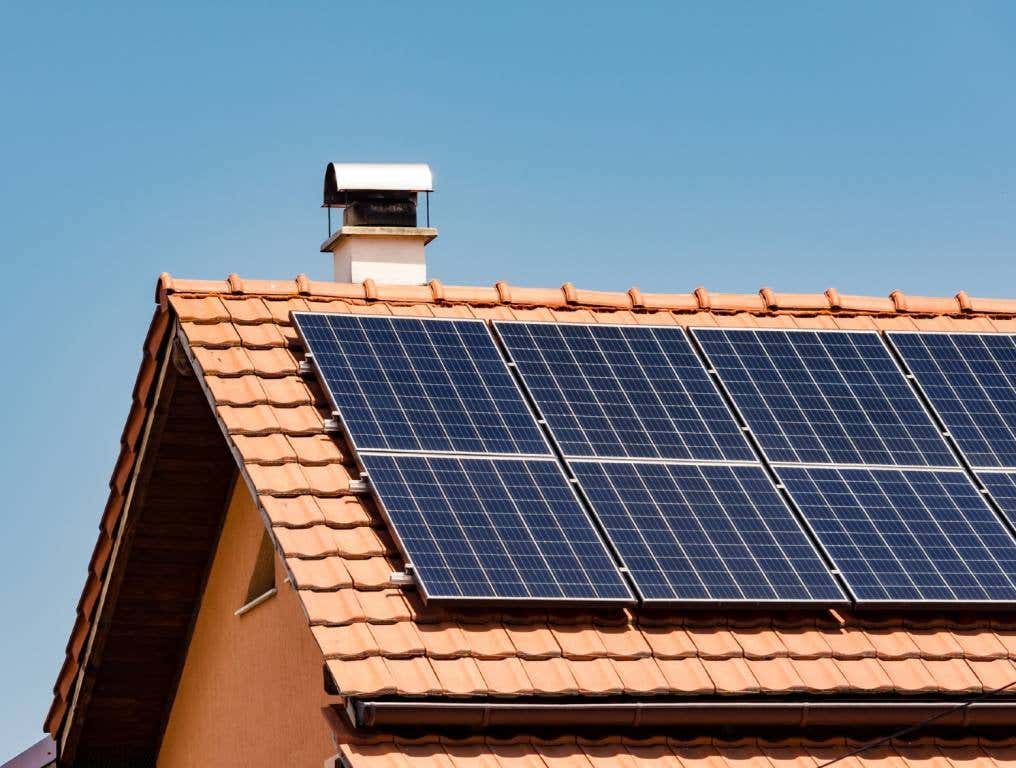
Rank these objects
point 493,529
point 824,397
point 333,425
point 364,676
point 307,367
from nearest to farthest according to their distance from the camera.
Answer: point 364,676, point 493,529, point 333,425, point 307,367, point 824,397

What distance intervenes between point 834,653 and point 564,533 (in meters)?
1.97

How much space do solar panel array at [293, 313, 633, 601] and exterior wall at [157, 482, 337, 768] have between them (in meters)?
1.29

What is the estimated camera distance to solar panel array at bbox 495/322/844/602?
44.5ft

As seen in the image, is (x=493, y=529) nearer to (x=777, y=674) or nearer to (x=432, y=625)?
(x=432, y=625)

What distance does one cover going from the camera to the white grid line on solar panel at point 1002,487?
14727 millimetres

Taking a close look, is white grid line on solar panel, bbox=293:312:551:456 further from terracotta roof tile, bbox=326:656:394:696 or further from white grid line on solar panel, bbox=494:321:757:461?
terracotta roof tile, bbox=326:656:394:696

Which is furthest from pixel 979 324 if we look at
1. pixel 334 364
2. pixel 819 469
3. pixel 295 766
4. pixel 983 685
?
pixel 295 766

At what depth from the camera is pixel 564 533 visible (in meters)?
13.6

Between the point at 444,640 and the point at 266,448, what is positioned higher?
the point at 266,448

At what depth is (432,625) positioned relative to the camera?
12844 mm

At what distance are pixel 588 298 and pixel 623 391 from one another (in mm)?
1745

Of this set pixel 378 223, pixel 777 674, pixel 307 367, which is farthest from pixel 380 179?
pixel 777 674

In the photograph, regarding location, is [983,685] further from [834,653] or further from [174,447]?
[174,447]

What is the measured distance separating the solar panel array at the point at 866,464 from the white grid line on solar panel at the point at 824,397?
11mm
